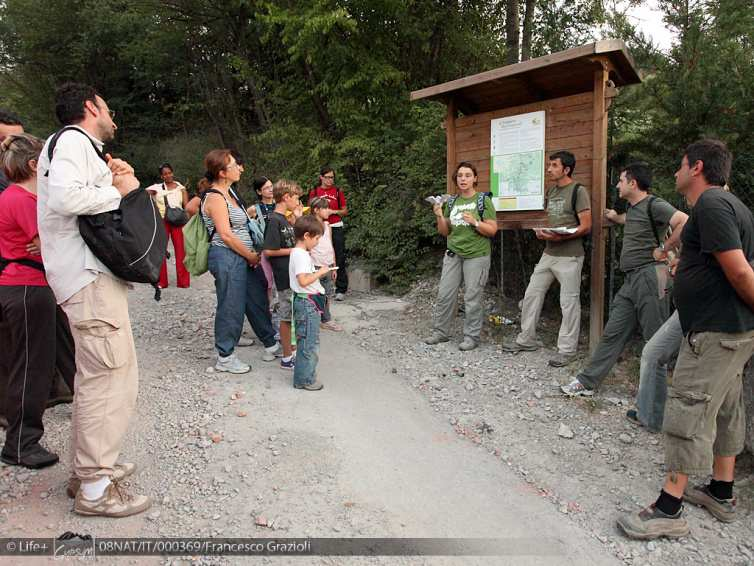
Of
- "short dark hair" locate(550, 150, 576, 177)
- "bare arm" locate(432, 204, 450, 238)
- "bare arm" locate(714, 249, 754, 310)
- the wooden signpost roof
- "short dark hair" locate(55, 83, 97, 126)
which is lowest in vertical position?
"bare arm" locate(714, 249, 754, 310)

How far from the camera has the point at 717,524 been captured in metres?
3.12

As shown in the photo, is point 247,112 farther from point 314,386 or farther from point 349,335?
point 314,386

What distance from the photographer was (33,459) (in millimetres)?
3441

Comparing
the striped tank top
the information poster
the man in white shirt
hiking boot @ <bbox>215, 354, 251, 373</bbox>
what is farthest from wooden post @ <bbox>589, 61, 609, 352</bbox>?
the man in white shirt

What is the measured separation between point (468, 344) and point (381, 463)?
252 cm

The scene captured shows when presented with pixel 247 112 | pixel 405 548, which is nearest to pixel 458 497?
pixel 405 548

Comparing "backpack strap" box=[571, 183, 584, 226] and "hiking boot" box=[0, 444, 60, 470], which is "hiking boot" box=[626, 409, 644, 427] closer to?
"backpack strap" box=[571, 183, 584, 226]

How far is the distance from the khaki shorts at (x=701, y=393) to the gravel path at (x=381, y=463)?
0.52m

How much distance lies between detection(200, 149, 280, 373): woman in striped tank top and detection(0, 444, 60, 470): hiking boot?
1.73m

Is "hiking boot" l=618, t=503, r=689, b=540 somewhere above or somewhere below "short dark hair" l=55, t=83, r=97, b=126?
below

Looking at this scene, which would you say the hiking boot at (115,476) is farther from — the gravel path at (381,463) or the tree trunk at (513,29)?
the tree trunk at (513,29)

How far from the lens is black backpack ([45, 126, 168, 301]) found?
2.81 meters

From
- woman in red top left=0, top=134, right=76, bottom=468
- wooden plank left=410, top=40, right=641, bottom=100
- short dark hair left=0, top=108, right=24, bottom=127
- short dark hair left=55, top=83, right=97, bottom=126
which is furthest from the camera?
wooden plank left=410, top=40, right=641, bottom=100

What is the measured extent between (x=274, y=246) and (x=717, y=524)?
4.09m
